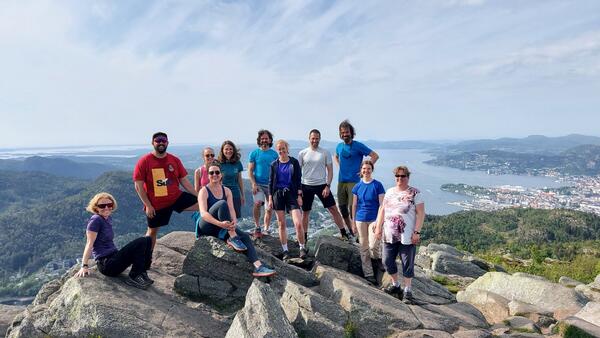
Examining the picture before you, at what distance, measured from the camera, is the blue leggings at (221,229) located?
30.0ft

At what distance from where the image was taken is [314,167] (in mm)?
11547

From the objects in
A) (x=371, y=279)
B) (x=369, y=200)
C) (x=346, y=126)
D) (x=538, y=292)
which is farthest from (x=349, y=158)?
(x=538, y=292)

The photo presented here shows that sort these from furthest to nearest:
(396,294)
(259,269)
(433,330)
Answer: (396,294) < (259,269) < (433,330)

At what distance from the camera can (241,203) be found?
11328 mm

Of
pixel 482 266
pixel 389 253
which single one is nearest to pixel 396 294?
pixel 389 253

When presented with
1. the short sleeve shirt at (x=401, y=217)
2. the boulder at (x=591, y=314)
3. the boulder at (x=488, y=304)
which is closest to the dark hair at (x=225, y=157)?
the short sleeve shirt at (x=401, y=217)

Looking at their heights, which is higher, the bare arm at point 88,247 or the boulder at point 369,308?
the bare arm at point 88,247

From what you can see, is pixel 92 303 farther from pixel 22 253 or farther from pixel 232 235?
pixel 22 253

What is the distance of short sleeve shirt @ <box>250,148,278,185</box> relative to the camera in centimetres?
1174

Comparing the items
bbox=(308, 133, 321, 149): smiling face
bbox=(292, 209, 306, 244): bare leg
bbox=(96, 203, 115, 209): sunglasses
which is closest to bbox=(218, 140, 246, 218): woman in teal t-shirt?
bbox=(292, 209, 306, 244): bare leg

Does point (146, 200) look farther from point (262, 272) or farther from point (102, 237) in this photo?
point (262, 272)

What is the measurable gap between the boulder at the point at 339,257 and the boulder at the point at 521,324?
4.54 metres

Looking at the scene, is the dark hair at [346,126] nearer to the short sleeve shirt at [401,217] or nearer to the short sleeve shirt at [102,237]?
the short sleeve shirt at [401,217]

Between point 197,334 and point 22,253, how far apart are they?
201563 mm
